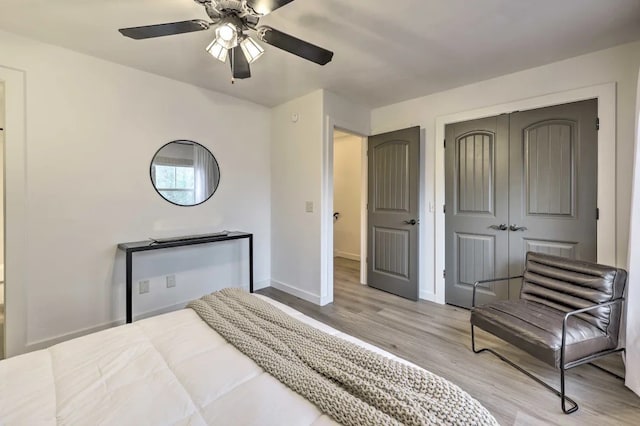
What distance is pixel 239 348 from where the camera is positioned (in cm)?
124

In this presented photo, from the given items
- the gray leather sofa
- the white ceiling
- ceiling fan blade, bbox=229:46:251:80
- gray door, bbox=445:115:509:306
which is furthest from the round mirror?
the gray leather sofa

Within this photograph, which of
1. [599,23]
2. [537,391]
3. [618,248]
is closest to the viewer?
[537,391]

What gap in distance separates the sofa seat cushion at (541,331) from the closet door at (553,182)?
757 millimetres

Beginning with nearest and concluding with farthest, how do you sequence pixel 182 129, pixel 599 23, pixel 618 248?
pixel 599 23 < pixel 618 248 < pixel 182 129

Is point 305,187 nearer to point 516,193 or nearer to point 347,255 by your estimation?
point 516,193

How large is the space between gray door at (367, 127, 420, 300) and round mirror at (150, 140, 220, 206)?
2.01 meters

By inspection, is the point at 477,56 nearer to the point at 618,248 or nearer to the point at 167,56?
the point at 618,248

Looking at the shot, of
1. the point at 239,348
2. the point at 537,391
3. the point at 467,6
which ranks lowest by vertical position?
the point at 537,391

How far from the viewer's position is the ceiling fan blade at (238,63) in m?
1.87

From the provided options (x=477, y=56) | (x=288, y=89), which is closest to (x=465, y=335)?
(x=477, y=56)

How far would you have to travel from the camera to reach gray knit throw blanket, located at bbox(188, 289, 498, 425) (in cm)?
84

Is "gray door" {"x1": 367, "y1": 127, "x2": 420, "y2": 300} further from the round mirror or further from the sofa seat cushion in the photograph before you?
the round mirror

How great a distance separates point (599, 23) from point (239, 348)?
9.99 ft

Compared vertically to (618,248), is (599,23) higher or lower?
higher
